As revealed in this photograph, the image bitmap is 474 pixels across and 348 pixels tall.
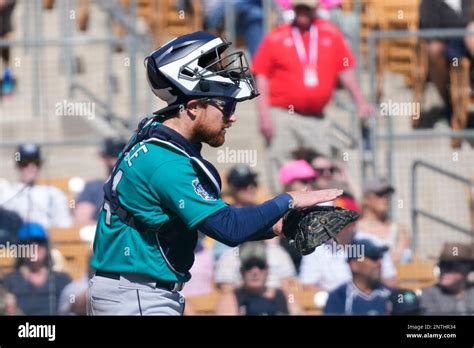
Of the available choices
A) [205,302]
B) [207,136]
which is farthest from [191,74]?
[205,302]

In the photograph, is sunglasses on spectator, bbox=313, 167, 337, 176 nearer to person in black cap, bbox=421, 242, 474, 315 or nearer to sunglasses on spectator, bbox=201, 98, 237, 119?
person in black cap, bbox=421, 242, 474, 315

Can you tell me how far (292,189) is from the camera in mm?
7660

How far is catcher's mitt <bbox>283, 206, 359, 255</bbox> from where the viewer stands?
15.1 feet

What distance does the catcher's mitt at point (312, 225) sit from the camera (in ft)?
15.1

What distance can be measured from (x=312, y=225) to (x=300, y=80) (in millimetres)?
3440

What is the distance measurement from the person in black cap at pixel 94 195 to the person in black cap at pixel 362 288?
1.48 metres

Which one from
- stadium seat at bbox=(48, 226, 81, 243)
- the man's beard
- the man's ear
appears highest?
the man's ear

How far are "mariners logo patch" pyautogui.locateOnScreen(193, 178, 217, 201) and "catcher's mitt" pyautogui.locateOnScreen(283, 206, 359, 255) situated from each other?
349 millimetres

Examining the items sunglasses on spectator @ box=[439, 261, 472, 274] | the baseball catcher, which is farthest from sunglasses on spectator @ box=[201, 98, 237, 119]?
sunglasses on spectator @ box=[439, 261, 472, 274]

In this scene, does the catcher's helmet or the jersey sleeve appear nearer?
the jersey sleeve

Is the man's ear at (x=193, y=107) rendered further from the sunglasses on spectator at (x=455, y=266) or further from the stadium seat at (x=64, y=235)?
the sunglasses on spectator at (x=455, y=266)

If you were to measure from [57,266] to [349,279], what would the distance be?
5.62ft

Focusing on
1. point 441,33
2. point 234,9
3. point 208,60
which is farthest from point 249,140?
point 208,60
